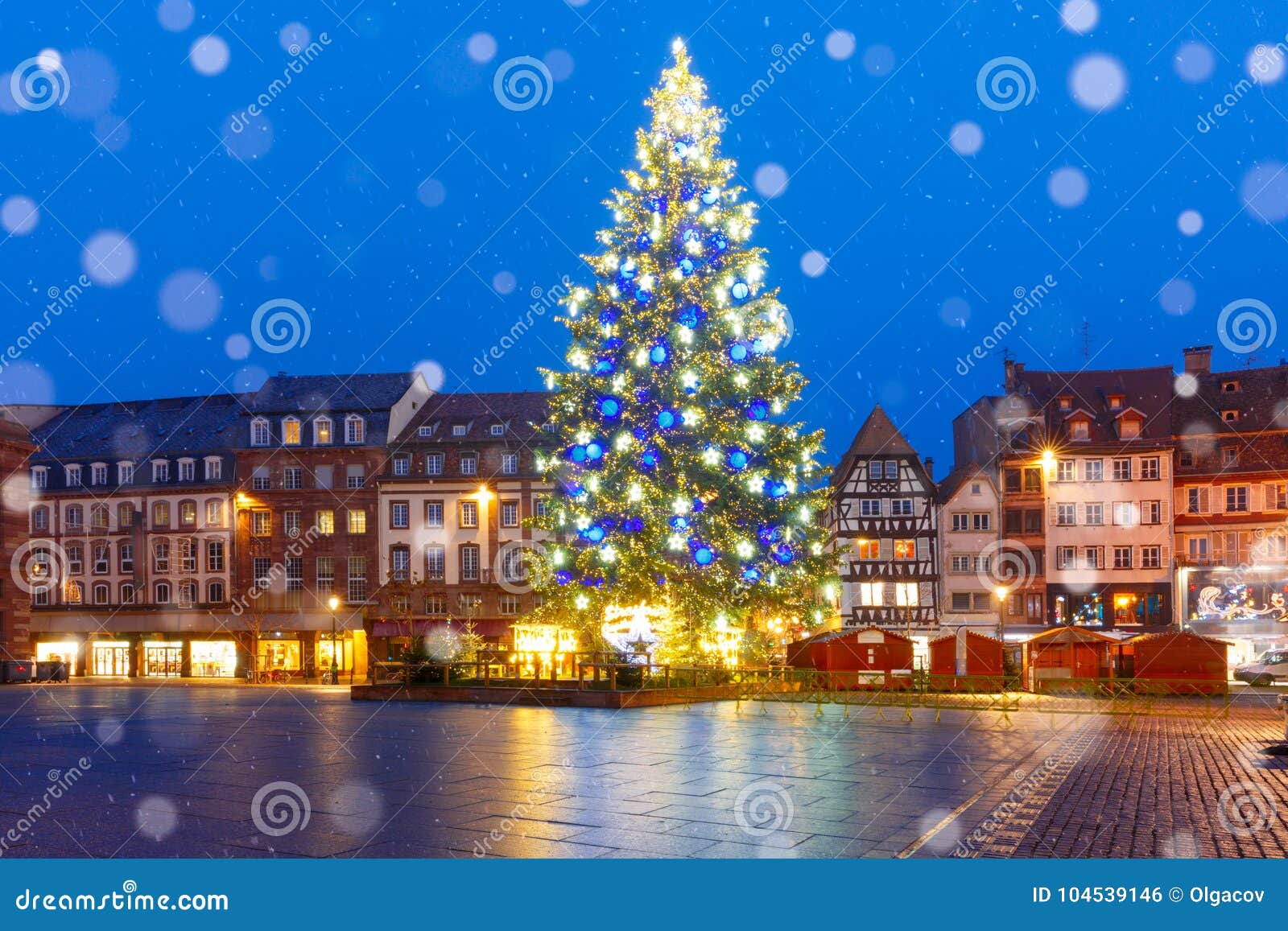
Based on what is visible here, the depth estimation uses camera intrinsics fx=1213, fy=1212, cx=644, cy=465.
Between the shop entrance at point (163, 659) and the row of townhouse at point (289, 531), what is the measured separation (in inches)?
3.2

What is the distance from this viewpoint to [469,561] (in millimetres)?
58500

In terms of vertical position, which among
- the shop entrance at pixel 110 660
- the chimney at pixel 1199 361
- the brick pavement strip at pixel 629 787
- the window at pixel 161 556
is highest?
the chimney at pixel 1199 361

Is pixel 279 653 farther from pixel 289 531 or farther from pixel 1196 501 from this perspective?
pixel 1196 501

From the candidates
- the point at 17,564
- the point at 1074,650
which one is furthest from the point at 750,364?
the point at 17,564

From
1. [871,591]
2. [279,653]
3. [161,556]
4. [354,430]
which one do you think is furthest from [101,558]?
[871,591]

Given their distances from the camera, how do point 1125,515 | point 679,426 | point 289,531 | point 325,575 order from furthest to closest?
point 289,531 < point 325,575 < point 1125,515 < point 679,426

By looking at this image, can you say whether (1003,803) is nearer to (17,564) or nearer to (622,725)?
(622,725)

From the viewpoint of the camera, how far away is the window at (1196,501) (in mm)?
57062

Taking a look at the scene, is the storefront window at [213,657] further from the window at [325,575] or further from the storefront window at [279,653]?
the window at [325,575]

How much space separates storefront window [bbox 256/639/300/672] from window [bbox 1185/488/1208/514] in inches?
1703

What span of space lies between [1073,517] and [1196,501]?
19.0 feet

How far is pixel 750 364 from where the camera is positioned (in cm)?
2681

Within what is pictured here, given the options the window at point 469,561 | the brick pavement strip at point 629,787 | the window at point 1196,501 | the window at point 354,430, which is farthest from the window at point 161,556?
the window at point 1196,501

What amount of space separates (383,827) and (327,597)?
2038 inches
